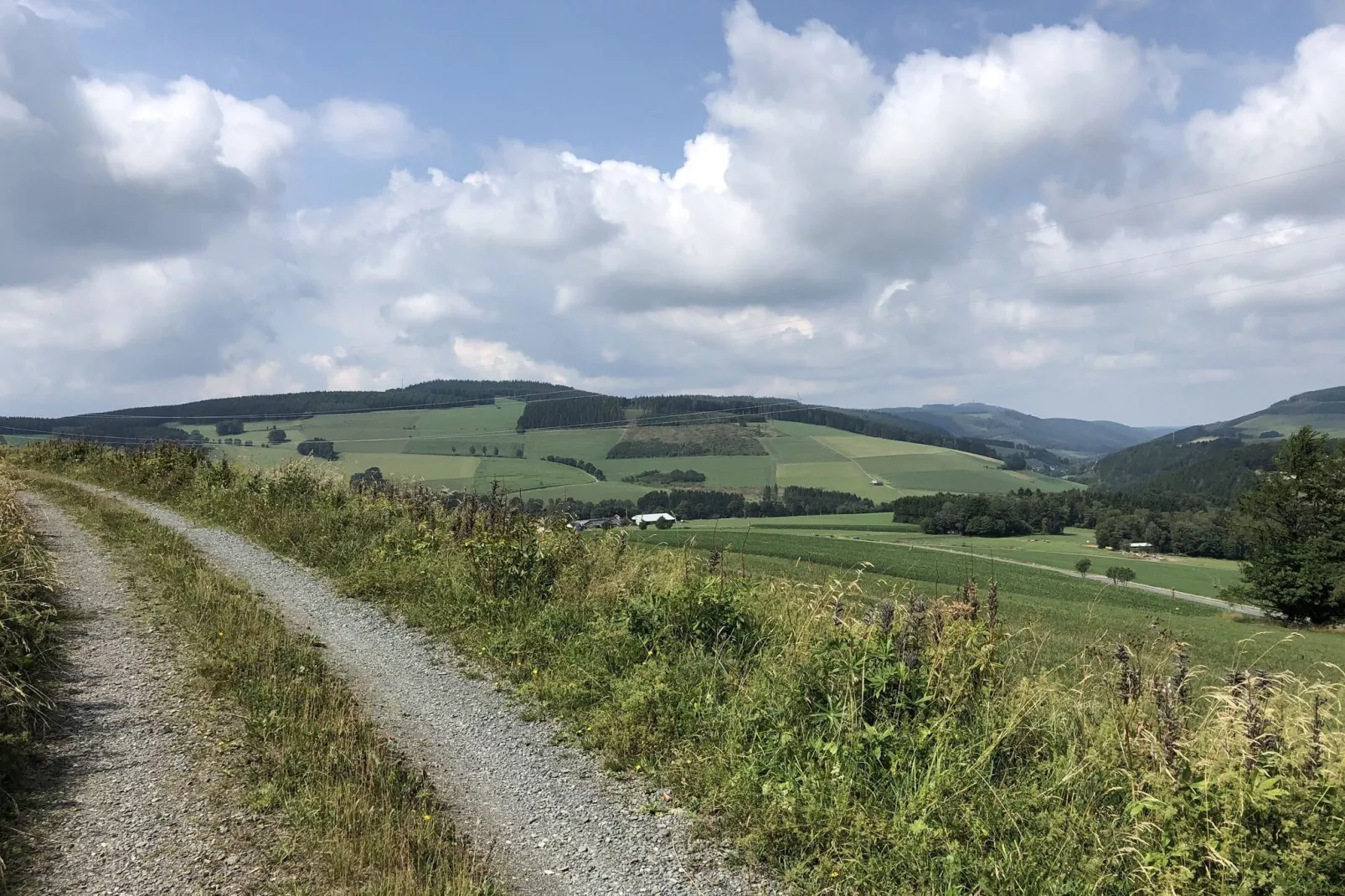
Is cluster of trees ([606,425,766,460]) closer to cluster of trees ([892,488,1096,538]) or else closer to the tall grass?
cluster of trees ([892,488,1096,538])

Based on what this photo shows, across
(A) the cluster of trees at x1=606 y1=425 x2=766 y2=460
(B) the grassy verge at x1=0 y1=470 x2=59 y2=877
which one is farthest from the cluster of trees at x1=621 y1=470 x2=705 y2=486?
(B) the grassy verge at x1=0 y1=470 x2=59 y2=877

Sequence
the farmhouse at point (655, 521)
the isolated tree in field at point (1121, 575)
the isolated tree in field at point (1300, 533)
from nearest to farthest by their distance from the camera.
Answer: the farmhouse at point (655, 521), the isolated tree in field at point (1300, 533), the isolated tree in field at point (1121, 575)

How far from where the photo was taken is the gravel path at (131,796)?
3.84m

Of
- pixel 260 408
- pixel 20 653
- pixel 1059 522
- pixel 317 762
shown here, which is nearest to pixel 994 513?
pixel 1059 522

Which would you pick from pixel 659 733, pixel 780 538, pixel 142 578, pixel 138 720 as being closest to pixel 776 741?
pixel 659 733

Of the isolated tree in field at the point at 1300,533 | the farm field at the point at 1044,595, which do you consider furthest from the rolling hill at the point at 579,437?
the isolated tree in field at the point at 1300,533

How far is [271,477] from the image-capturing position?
17.9 meters

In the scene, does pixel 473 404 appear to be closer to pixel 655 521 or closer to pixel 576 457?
pixel 576 457

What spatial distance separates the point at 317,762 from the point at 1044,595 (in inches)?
1532

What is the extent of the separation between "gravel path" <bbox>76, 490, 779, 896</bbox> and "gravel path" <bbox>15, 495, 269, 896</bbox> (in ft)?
4.54

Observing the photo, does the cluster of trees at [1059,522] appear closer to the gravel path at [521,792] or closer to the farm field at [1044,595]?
the farm field at [1044,595]

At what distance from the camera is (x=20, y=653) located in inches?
251

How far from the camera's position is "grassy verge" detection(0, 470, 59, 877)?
4.52m

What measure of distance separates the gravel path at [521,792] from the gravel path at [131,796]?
138 cm
